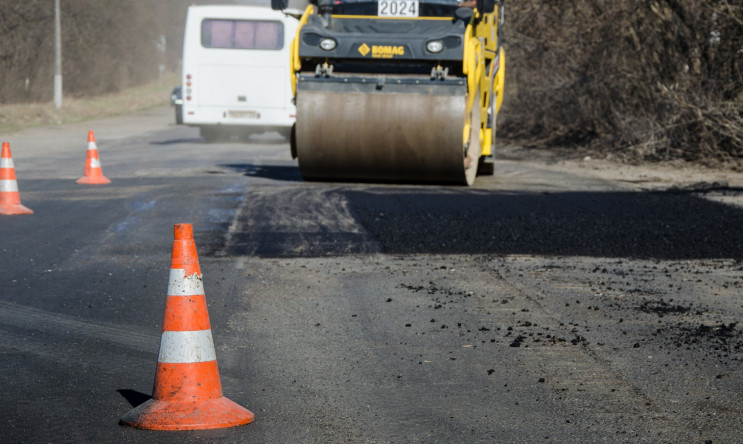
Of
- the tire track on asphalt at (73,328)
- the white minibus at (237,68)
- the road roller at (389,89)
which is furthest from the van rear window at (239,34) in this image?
the tire track on asphalt at (73,328)

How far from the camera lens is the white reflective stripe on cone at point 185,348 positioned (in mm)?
4332

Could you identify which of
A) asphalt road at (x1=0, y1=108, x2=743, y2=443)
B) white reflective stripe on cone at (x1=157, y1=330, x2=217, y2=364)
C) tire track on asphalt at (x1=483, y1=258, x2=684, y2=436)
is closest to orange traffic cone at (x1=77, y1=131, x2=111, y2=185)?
asphalt road at (x1=0, y1=108, x2=743, y2=443)

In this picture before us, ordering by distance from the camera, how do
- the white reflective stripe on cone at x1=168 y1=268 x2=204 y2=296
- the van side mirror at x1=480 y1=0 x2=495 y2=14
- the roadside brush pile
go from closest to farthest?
the white reflective stripe on cone at x1=168 y1=268 x2=204 y2=296 → the van side mirror at x1=480 y1=0 x2=495 y2=14 → the roadside brush pile

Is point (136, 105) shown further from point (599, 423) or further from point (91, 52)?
point (599, 423)

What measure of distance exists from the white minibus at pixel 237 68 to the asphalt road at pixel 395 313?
1050 cm

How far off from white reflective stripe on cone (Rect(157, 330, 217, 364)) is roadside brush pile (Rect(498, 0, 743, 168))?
48.7ft

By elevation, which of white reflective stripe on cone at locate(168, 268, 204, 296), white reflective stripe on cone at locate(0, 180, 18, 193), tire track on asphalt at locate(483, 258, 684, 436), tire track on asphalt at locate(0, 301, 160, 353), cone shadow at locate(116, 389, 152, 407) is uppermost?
white reflective stripe on cone at locate(168, 268, 204, 296)

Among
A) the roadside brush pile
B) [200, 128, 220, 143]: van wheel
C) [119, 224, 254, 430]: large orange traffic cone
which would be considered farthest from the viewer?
[200, 128, 220, 143]: van wheel

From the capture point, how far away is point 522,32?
77.2ft

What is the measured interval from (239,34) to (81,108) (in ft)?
69.4

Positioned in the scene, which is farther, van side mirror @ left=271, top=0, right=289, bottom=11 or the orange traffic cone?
van side mirror @ left=271, top=0, right=289, bottom=11

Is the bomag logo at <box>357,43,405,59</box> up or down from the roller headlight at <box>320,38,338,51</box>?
down

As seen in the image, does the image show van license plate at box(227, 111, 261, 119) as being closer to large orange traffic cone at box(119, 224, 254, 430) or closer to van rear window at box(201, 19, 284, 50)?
van rear window at box(201, 19, 284, 50)

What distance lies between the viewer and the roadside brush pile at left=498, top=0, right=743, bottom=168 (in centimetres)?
1825
